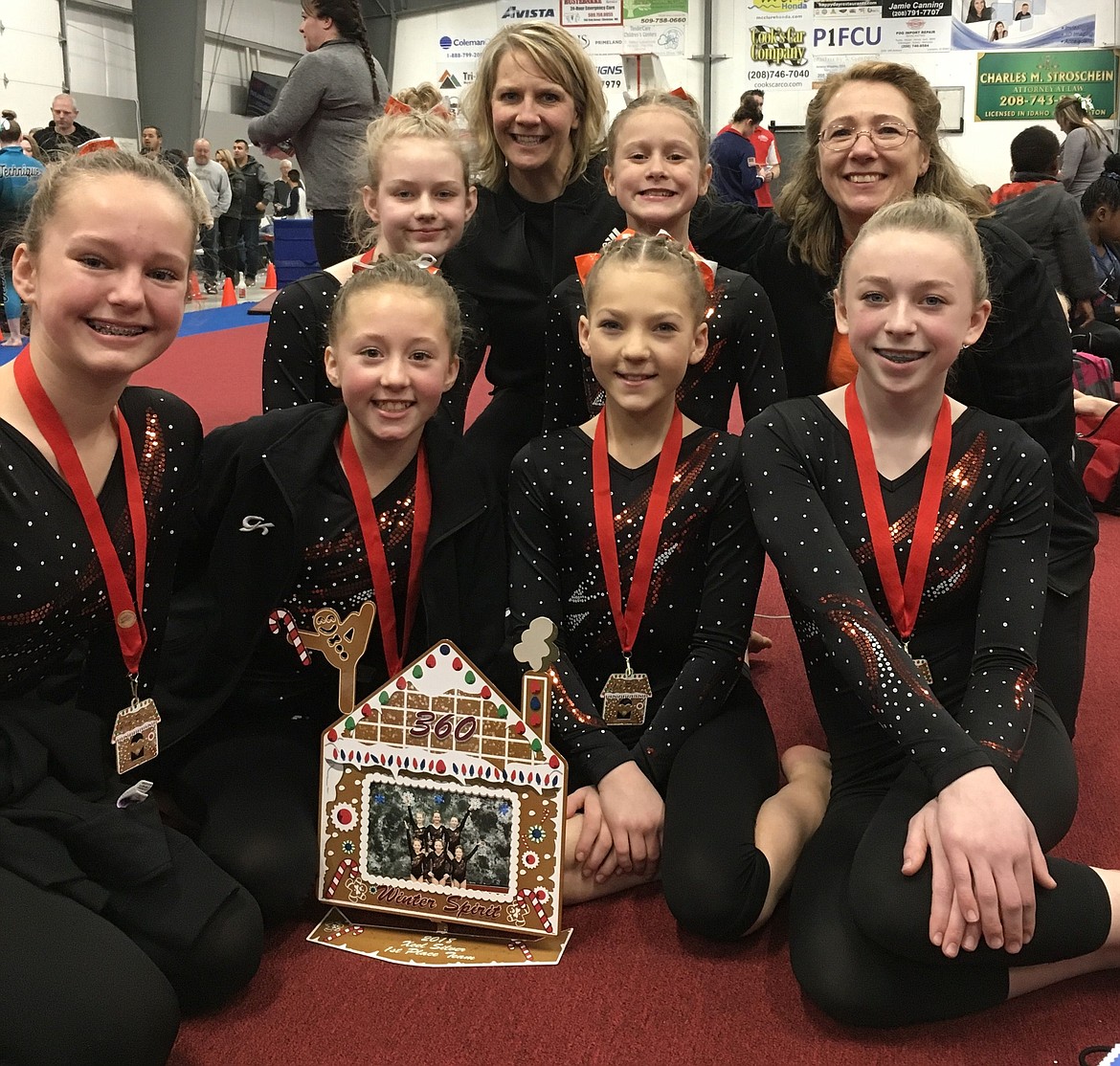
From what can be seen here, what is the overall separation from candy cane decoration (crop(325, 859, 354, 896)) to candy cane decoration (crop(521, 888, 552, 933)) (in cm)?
24

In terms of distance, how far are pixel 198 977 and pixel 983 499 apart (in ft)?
3.94

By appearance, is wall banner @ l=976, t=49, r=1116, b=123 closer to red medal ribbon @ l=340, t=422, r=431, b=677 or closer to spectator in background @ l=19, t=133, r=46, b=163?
spectator in background @ l=19, t=133, r=46, b=163

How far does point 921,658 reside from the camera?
5.11 ft

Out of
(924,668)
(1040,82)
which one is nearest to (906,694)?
(924,668)

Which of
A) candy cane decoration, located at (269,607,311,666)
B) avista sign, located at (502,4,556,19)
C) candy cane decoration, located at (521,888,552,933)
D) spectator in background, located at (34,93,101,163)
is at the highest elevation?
avista sign, located at (502,4,556,19)

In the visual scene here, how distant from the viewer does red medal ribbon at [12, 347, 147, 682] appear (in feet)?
4.54

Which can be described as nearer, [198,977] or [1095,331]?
[198,977]

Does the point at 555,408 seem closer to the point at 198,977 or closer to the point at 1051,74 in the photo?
the point at 198,977

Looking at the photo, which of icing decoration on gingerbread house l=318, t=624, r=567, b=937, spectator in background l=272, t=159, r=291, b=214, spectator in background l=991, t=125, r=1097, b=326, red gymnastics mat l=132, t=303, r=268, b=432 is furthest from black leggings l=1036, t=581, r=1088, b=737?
spectator in background l=272, t=159, r=291, b=214

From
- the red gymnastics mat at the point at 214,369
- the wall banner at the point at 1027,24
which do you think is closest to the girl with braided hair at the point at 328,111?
the red gymnastics mat at the point at 214,369

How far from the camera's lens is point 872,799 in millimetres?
1522

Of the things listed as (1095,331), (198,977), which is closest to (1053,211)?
(1095,331)

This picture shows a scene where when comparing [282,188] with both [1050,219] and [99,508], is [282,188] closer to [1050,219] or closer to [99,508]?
[1050,219]

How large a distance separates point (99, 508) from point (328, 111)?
116 inches
